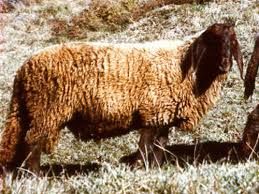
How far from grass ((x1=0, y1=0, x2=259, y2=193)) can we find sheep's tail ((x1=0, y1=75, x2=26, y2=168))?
0.96 m

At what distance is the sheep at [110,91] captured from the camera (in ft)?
24.7

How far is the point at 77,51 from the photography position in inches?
303

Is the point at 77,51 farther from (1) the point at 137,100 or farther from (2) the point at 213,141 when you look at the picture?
(2) the point at 213,141

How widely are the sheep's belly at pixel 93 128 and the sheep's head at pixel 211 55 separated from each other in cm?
131

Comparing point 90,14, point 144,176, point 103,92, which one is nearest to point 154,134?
point 103,92

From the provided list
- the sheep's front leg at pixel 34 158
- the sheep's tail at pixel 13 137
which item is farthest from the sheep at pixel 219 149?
the sheep's tail at pixel 13 137

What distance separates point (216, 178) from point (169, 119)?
3.97m

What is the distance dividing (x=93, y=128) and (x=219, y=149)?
303 centimetres

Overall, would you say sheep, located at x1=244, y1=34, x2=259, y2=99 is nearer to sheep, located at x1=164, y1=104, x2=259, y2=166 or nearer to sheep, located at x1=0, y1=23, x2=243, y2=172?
sheep, located at x1=0, y1=23, x2=243, y2=172

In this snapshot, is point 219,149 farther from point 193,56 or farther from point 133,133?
point 193,56

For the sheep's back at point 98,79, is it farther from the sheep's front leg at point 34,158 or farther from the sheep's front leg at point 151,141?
the sheep's front leg at point 34,158

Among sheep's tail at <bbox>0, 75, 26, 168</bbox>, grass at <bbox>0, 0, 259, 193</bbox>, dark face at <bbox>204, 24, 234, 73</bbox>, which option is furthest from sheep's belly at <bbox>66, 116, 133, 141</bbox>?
dark face at <bbox>204, 24, 234, 73</bbox>

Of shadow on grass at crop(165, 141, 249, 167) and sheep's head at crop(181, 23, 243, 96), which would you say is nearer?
sheep's head at crop(181, 23, 243, 96)

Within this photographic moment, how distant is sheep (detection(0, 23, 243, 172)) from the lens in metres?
7.54
